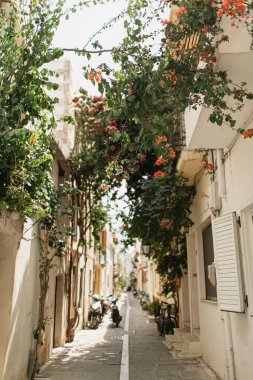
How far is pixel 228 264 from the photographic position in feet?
19.4

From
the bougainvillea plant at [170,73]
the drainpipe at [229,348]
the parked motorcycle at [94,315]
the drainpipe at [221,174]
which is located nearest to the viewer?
the bougainvillea plant at [170,73]

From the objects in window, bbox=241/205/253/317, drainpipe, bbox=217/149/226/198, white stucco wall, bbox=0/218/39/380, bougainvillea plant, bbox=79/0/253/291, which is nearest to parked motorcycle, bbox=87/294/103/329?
white stucco wall, bbox=0/218/39/380

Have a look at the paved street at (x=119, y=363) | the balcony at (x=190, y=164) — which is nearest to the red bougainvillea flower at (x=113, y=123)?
the balcony at (x=190, y=164)

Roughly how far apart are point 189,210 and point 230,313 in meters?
3.71

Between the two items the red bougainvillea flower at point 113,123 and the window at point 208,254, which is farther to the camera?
the red bougainvillea flower at point 113,123

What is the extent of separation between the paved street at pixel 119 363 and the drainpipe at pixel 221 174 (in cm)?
363

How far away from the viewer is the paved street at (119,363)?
7.21 meters

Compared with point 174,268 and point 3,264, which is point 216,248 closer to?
point 3,264

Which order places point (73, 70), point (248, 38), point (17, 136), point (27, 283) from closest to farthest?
point (248, 38)
point (17, 136)
point (27, 283)
point (73, 70)

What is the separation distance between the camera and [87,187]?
1242 centimetres

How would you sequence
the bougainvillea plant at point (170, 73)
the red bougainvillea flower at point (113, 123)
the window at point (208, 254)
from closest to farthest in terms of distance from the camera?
1. the bougainvillea plant at point (170, 73)
2. the window at point (208, 254)
3. the red bougainvillea flower at point (113, 123)

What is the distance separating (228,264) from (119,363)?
14.0 ft

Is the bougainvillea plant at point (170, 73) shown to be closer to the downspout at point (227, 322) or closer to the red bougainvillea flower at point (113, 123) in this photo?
the downspout at point (227, 322)

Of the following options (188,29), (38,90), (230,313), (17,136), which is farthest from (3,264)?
(188,29)
